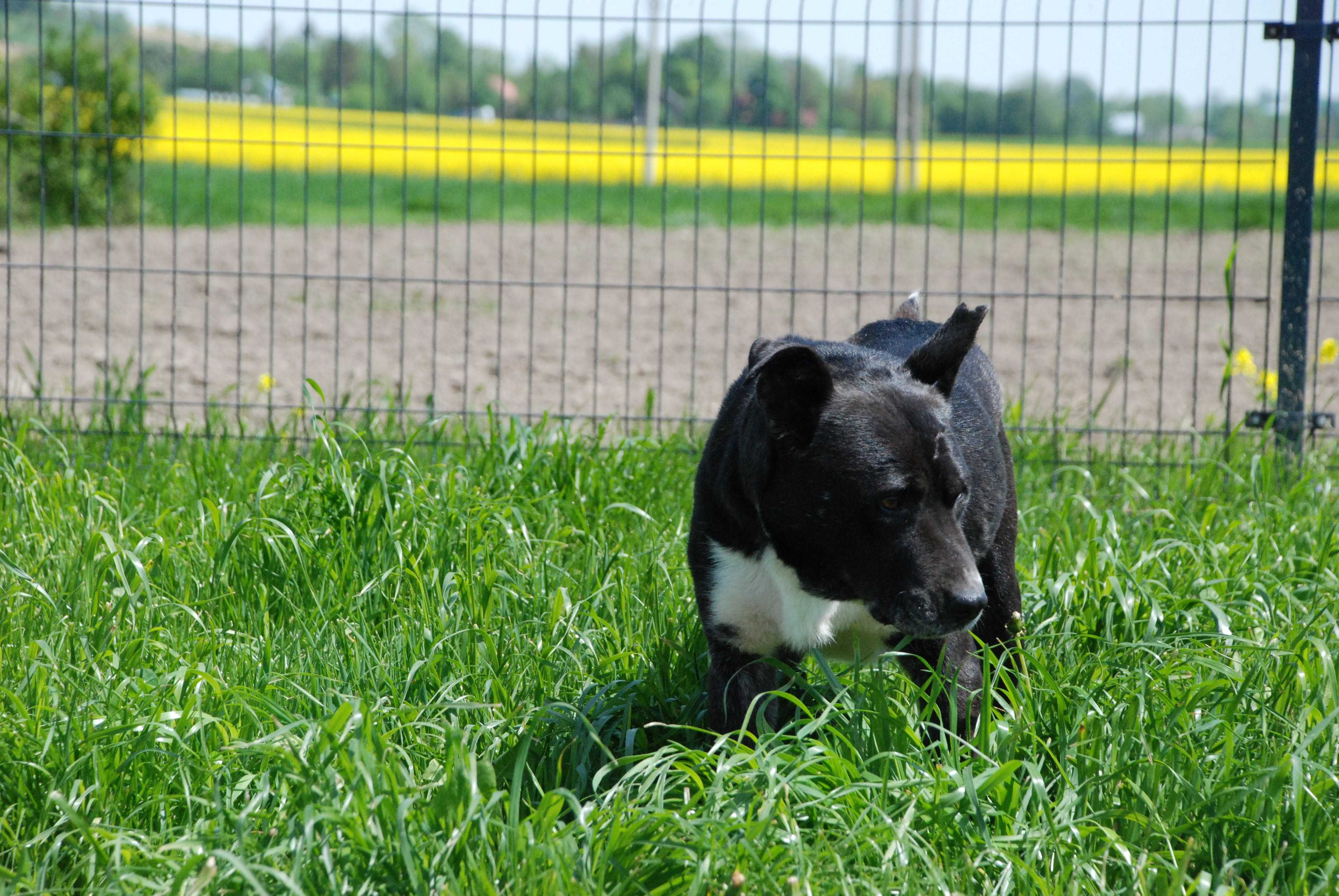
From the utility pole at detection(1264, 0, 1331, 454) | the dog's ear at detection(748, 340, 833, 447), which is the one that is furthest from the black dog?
the utility pole at detection(1264, 0, 1331, 454)

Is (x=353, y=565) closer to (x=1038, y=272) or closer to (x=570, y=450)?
(x=570, y=450)

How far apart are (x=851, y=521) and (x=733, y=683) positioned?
1.79 ft

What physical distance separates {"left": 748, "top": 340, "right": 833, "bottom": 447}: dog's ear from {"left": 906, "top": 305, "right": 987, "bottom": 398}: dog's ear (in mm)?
269

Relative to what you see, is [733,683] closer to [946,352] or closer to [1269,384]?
[946,352]

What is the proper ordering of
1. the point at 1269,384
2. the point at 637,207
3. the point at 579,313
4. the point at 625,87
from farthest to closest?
1. the point at 625,87
2. the point at 637,207
3. the point at 579,313
4. the point at 1269,384

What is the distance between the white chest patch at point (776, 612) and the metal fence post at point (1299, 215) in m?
3.44

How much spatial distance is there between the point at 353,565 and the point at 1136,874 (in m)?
2.22

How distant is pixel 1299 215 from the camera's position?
5.44 meters

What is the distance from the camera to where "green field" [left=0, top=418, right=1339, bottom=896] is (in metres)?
2.11

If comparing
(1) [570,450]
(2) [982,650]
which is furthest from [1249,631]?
(1) [570,450]

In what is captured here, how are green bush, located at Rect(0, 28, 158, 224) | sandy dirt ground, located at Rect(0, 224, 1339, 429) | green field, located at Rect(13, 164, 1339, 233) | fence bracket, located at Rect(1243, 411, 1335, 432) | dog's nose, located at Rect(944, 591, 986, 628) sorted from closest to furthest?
1. dog's nose, located at Rect(944, 591, 986, 628)
2. fence bracket, located at Rect(1243, 411, 1335, 432)
3. sandy dirt ground, located at Rect(0, 224, 1339, 429)
4. green bush, located at Rect(0, 28, 158, 224)
5. green field, located at Rect(13, 164, 1339, 233)

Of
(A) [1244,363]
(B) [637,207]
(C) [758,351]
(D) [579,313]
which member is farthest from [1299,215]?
(B) [637,207]

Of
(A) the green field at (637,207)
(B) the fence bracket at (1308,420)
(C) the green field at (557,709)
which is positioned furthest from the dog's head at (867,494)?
(A) the green field at (637,207)

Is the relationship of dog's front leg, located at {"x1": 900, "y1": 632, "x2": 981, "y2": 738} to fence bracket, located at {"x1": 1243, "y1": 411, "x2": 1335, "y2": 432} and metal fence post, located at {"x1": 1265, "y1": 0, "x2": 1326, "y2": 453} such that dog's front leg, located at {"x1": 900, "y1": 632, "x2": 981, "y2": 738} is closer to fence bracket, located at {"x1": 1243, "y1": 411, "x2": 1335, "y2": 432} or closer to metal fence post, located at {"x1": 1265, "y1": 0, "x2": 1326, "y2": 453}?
fence bracket, located at {"x1": 1243, "y1": 411, "x2": 1335, "y2": 432}
